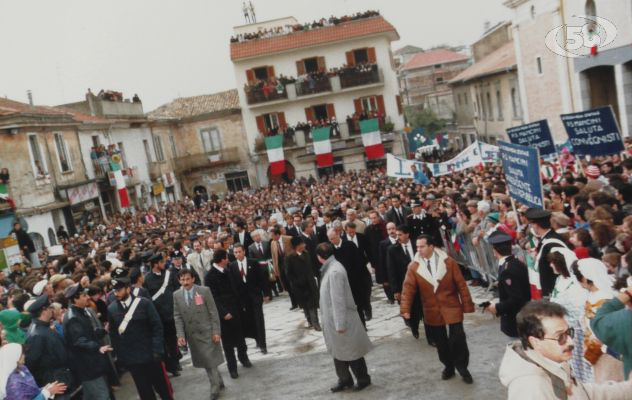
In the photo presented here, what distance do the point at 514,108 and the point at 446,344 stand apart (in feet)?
98.5

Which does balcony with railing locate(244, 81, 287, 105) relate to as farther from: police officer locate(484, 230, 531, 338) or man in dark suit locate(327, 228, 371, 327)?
police officer locate(484, 230, 531, 338)

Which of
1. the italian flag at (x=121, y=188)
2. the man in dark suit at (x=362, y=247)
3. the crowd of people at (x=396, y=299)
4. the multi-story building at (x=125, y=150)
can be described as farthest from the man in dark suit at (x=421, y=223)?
the multi-story building at (x=125, y=150)

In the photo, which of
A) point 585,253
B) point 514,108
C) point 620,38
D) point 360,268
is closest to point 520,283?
point 585,253

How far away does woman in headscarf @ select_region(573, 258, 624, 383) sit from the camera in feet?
14.5

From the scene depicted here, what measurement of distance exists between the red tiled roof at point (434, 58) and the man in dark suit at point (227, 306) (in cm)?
7411

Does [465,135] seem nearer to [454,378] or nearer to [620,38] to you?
[620,38]

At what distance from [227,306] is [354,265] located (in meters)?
1.99

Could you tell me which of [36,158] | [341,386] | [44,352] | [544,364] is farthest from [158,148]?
[544,364]

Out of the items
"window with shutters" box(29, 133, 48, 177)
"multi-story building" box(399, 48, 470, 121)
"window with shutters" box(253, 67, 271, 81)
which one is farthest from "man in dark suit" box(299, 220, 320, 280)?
"multi-story building" box(399, 48, 470, 121)

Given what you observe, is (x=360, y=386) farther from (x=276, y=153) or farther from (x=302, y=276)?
(x=276, y=153)

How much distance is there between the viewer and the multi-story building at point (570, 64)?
20.0 metres

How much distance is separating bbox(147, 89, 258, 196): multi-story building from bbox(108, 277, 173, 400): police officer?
3436 cm

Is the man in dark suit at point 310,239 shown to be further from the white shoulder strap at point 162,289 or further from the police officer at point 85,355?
the police officer at point 85,355

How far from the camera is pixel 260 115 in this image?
4084 centimetres
